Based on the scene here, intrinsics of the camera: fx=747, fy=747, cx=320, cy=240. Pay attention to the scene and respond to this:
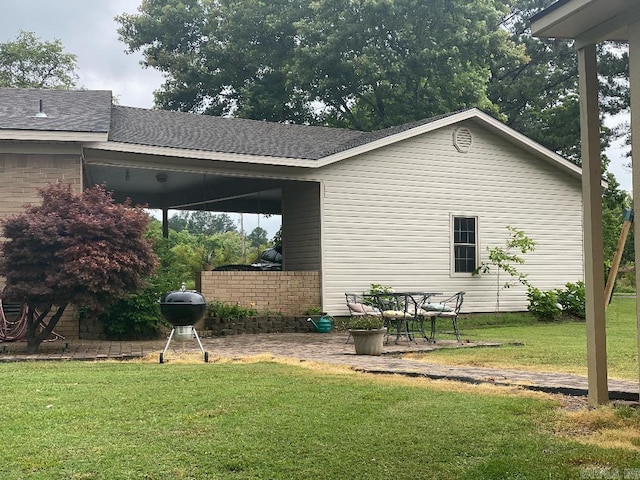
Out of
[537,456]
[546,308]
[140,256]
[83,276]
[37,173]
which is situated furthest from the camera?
[546,308]

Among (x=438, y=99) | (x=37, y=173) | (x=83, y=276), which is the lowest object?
(x=83, y=276)

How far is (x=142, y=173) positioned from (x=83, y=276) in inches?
249

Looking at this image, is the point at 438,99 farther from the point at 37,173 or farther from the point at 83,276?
the point at 83,276

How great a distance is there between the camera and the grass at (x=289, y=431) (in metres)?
3.99

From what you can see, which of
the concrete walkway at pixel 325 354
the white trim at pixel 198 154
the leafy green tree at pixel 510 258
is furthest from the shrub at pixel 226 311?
the leafy green tree at pixel 510 258

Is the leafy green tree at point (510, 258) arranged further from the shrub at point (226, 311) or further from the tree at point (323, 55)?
the tree at point (323, 55)

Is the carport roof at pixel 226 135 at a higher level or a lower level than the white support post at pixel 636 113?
higher

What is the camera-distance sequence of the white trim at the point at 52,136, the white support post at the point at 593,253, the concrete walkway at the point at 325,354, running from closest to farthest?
the white support post at the point at 593,253 < the concrete walkway at the point at 325,354 < the white trim at the point at 52,136

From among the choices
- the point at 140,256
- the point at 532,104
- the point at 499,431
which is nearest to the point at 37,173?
the point at 140,256

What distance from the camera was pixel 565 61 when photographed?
33.4 m

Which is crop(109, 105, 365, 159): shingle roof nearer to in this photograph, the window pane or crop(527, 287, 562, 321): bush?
the window pane

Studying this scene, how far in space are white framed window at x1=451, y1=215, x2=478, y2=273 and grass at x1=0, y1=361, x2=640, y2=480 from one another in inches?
397

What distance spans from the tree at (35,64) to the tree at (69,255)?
27.8 m

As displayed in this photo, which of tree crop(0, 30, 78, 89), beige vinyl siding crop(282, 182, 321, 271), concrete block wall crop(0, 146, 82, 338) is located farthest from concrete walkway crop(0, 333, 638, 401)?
tree crop(0, 30, 78, 89)
